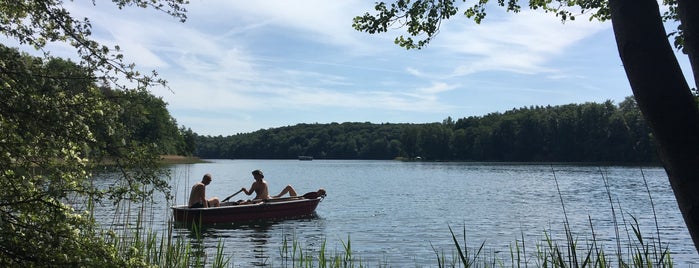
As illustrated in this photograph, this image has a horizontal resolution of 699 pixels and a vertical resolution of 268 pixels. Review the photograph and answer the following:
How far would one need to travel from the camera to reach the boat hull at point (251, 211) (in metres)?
13.8

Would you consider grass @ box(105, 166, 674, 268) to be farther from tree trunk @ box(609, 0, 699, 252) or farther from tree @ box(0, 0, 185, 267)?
tree trunk @ box(609, 0, 699, 252)

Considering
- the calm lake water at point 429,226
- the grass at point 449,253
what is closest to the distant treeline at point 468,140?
the grass at point 449,253

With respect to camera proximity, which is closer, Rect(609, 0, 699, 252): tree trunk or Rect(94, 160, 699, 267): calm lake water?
Rect(609, 0, 699, 252): tree trunk

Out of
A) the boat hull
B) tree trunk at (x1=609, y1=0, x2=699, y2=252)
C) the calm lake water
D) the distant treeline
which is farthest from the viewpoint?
the distant treeline

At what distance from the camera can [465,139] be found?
362 ft

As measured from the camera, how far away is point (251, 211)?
15.4 m

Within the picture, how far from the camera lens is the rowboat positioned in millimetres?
13884

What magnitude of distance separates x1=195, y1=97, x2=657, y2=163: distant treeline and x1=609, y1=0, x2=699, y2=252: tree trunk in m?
1.19

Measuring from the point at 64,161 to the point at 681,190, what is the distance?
3.08 metres

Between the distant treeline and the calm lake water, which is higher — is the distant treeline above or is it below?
above

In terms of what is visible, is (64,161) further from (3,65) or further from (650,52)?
(650,52)

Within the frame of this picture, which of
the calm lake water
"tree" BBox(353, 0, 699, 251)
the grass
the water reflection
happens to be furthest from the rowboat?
"tree" BBox(353, 0, 699, 251)

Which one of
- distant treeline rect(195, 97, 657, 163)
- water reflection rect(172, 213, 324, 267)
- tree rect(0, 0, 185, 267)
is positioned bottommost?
water reflection rect(172, 213, 324, 267)

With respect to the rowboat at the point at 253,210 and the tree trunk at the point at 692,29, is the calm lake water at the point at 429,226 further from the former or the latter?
the tree trunk at the point at 692,29
